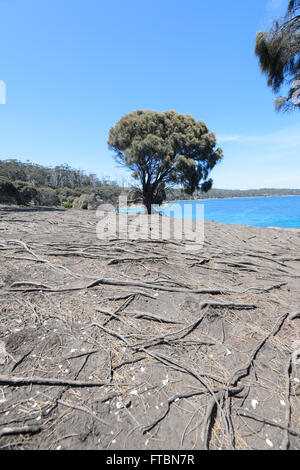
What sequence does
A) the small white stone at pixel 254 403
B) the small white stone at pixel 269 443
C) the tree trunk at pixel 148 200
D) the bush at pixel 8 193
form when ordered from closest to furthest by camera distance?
the small white stone at pixel 269 443
the small white stone at pixel 254 403
the bush at pixel 8 193
the tree trunk at pixel 148 200

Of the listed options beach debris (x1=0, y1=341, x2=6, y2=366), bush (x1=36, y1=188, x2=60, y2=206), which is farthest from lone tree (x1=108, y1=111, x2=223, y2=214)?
beach debris (x1=0, y1=341, x2=6, y2=366)

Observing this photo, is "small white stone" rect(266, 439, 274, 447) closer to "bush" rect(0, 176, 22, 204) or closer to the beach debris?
the beach debris

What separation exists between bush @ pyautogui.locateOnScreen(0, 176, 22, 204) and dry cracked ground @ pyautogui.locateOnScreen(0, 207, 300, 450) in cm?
1266

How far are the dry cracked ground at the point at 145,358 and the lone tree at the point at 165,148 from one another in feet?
32.7

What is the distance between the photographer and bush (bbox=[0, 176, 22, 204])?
12609mm

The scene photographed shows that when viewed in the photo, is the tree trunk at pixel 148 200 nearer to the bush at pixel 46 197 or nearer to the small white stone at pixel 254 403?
the bush at pixel 46 197

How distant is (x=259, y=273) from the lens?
10.1 ft

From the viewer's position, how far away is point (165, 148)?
37.0 ft

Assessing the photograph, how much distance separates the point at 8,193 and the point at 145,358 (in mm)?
15357

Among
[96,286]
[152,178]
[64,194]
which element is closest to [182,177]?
[152,178]

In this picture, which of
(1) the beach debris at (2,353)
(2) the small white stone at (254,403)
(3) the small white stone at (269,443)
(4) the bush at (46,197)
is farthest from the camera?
(4) the bush at (46,197)

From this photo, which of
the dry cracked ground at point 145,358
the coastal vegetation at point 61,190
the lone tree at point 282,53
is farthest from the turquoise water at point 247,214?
the dry cracked ground at point 145,358

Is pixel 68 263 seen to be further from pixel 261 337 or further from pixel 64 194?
pixel 64 194

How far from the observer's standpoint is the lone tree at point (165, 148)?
11450 millimetres
